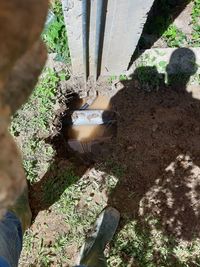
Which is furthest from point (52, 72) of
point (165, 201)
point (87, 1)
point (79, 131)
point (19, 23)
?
point (19, 23)

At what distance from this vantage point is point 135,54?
12.7ft

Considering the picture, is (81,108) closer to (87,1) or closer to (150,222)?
(150,222)

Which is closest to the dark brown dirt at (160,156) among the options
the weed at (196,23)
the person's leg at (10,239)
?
the weed at (196,23)

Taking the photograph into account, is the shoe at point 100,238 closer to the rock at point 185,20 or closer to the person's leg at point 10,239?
the person's leg at point 10,239

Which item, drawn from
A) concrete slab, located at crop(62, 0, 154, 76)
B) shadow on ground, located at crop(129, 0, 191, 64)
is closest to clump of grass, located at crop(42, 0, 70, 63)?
concrete slab, located at crop(62, 0, 154, 76)

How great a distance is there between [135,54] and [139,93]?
0.35 m

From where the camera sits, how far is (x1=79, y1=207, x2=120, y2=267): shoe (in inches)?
131

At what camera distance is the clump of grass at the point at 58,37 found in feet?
12.1

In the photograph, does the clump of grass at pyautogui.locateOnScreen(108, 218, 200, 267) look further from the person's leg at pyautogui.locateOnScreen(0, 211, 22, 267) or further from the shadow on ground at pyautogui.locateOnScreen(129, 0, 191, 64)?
the shadow on ground at pyautogui.locateOnScreen(129, 0, 191, 64)

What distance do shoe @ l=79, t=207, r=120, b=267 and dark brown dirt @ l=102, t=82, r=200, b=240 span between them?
137 mm

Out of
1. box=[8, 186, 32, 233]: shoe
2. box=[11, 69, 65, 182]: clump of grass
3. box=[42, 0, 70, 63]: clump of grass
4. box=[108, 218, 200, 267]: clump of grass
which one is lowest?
box=[108, 218, 200, 267]: clump of grass

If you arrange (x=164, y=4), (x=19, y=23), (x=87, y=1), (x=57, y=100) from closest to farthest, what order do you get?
(x=19, y=23), (x=87, y=1), (x=57, y=100), (x=164, y=4)

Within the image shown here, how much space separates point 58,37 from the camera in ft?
12.2

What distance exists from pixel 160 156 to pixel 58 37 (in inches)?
53.0
